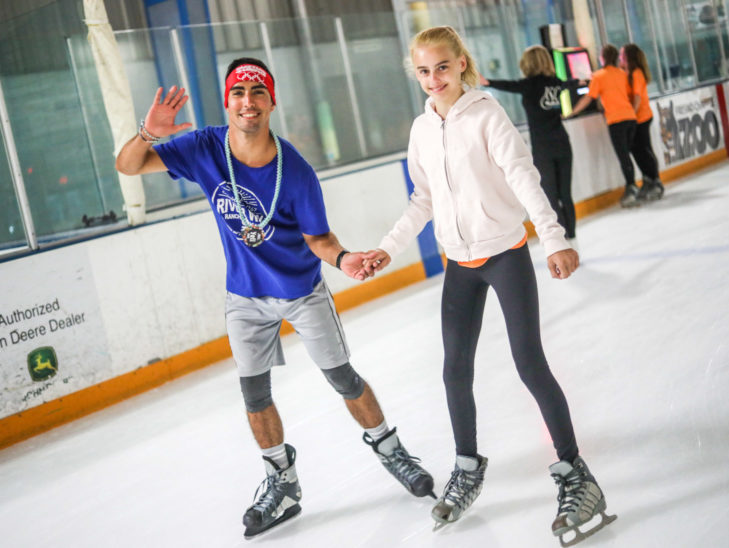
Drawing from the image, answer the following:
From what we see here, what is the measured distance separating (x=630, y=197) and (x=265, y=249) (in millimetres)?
6462

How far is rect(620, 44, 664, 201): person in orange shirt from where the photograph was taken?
812cm

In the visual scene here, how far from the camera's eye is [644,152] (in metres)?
8.26

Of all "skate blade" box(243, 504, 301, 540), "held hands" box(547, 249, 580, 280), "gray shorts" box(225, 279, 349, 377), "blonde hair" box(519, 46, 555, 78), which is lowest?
"skate blade" box(243, 504, 301, 540)

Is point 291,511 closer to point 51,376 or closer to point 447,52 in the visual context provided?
point 447,52

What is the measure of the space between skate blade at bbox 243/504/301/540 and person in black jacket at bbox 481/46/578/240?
3721 mm

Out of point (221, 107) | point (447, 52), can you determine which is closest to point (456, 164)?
point (447, 52)

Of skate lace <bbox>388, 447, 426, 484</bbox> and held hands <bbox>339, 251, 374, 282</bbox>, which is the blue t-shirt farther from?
skate lace <bbox>388, 447, 426, 484</bbox>

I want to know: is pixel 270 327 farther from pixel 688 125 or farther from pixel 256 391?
pixel 688 125

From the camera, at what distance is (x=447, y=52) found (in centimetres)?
203

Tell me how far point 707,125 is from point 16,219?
27.9 ft

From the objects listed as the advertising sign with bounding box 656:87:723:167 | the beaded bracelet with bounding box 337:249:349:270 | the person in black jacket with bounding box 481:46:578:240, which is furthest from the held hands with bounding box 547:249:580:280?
the advertising sign with bounding box 656:87:723:167

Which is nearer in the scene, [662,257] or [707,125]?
[662,257]

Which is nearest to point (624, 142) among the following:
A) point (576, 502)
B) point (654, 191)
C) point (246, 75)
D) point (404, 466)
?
point (654, 191)

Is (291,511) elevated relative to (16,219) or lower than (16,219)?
lower
